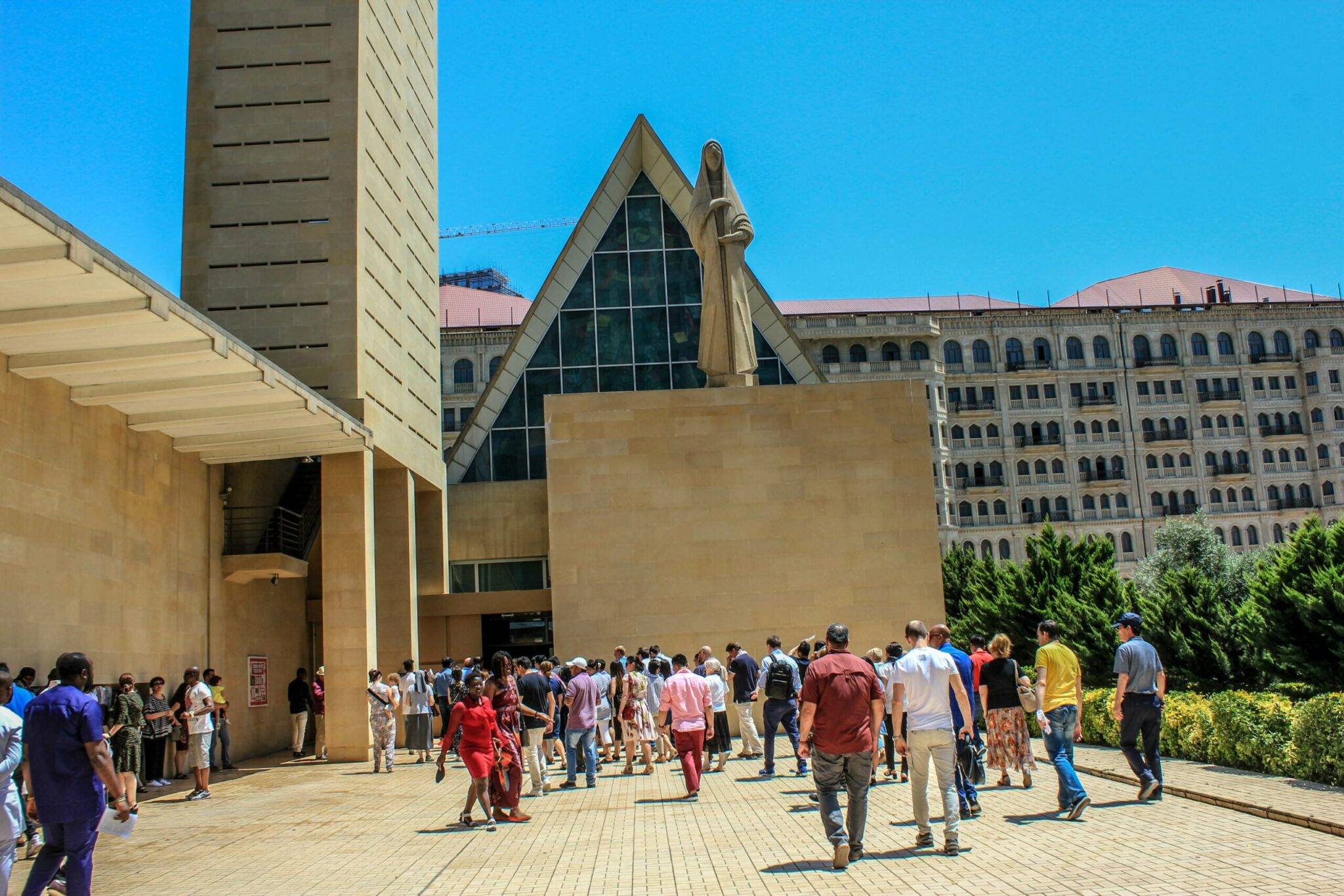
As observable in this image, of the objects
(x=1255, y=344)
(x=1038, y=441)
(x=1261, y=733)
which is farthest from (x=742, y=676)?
(x=1255, y=344)

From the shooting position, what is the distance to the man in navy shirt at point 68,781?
7.03 metres

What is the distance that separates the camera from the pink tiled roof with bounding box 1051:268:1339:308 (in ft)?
251

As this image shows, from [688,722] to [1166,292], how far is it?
7243 centimetres

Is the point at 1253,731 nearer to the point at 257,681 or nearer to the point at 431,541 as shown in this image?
the point at 257,681

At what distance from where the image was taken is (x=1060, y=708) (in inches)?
432

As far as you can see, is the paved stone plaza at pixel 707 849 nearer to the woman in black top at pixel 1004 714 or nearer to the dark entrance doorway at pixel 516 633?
the woman in black top at pixel 1004 714

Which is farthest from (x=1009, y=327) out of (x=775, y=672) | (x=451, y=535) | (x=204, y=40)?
(x=775, y=672)

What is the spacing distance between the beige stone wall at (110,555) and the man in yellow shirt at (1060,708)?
37.5 ft

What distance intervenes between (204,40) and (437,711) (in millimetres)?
12921

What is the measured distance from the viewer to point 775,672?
13492 millimetres

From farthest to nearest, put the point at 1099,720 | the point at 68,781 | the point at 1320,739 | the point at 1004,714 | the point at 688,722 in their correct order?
the point at 1099,720 < the point at 688,722 < the point at 1004,714 < the point at 1320,739 < the point at 68,781

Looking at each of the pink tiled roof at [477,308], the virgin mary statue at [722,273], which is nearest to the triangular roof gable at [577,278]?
the virgin mary statue at [722,273]

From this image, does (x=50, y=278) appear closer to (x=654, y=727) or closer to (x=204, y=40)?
(x=654, y=727)

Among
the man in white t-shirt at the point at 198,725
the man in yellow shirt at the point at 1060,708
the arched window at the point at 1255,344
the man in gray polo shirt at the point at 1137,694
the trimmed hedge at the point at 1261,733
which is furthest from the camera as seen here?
the arched window at the point at 1255,344
